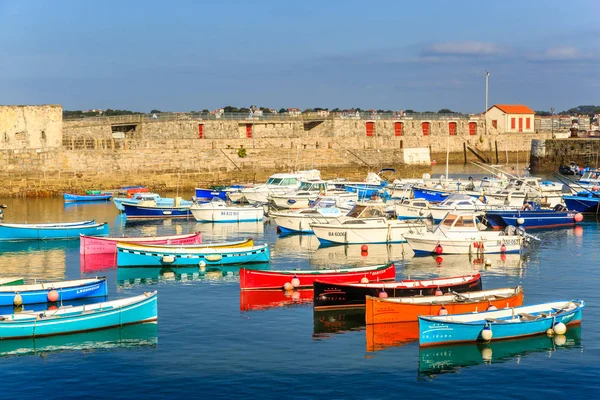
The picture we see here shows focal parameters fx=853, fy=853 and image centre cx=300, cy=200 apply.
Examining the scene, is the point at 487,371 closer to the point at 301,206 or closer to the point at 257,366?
the point at 257,366

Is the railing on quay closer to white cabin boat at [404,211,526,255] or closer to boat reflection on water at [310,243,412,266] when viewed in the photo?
boat reflection on water at [310,243,412,266]

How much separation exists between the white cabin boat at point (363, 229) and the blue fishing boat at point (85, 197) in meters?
20.9

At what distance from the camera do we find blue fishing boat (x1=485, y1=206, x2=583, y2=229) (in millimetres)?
37875

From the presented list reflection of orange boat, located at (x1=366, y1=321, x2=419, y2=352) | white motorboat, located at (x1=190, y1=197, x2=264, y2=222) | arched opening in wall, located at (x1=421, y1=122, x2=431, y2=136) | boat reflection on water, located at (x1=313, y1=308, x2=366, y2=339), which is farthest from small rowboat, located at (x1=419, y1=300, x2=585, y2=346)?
arched opening in wall, located at (x1=421, y1=122, x2=431, y2=136)

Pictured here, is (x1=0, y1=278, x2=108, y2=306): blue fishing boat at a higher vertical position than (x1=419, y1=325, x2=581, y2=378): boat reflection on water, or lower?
higher

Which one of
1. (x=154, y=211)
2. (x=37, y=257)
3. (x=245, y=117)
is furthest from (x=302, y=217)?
(x=245, y=117)

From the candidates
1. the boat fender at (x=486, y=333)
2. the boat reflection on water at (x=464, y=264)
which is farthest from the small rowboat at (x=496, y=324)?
the boat reflection on water at (x=464, y=264)

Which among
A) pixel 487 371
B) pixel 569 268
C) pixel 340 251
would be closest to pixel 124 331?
pixel 487 371

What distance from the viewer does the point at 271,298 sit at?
23.6 m

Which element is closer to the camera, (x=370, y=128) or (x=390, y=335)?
(x=390, y=335)

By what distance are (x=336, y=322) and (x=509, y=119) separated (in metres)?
73.2

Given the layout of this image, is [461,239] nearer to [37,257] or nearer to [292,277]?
[292,277]

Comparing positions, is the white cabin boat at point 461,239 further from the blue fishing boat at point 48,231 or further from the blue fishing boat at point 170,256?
the blue fishing boat at point 48,231

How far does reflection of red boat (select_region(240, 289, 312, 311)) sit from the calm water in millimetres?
82
